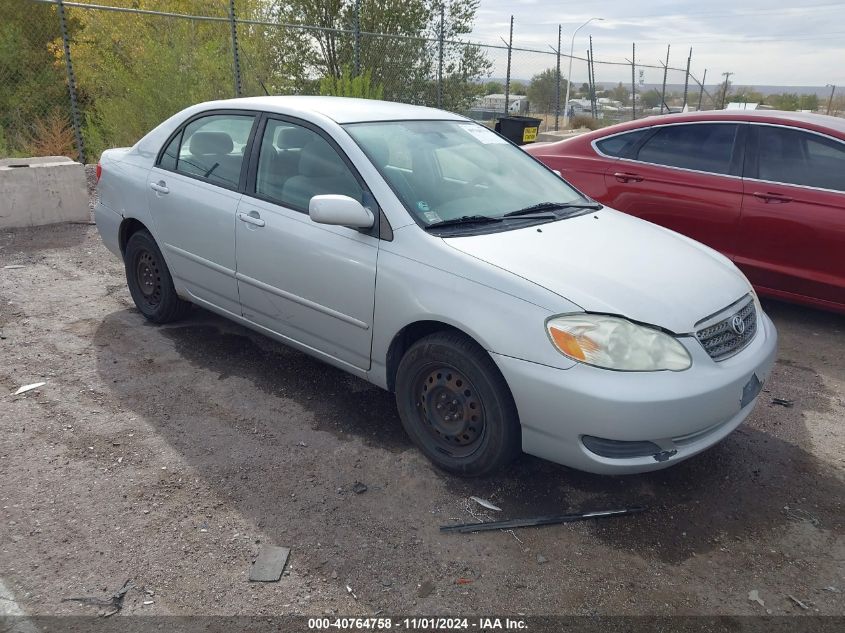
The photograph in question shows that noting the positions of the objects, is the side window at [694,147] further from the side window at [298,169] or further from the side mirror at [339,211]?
the side mirror at [339,211]

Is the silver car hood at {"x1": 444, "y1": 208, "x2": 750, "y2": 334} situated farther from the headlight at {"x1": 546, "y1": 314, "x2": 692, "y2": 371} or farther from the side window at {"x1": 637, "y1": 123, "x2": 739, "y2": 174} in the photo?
the side window at {"x1": 637, "y1": 123, "x2": 739, "y2": 174}

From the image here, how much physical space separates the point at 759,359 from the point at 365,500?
1.94 meters

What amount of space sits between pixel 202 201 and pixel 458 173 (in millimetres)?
1618

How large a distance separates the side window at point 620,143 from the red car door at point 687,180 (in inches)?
0.9

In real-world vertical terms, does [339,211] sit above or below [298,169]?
below

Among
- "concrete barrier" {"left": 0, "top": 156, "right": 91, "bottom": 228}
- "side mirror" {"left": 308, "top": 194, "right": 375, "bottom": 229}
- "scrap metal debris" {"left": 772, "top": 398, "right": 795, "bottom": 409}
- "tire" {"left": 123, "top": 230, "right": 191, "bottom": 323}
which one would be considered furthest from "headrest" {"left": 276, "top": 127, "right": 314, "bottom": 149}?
"concrete barrier" {"left": 0, "top": 156, "right": 91, "bottom": 228}

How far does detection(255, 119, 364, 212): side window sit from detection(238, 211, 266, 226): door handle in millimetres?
125

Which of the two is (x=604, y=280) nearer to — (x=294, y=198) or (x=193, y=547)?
(x=294, y=198)

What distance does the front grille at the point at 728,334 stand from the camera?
10.2 ft

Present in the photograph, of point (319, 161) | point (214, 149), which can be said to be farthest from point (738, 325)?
point (214, 149)

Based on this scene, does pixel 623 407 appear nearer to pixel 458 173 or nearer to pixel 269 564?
pixel 269 564

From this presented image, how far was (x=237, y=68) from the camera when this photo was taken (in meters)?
10.7

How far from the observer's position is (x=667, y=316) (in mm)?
3033

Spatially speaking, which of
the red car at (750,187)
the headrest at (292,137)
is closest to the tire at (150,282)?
the headrest at (292,137)
